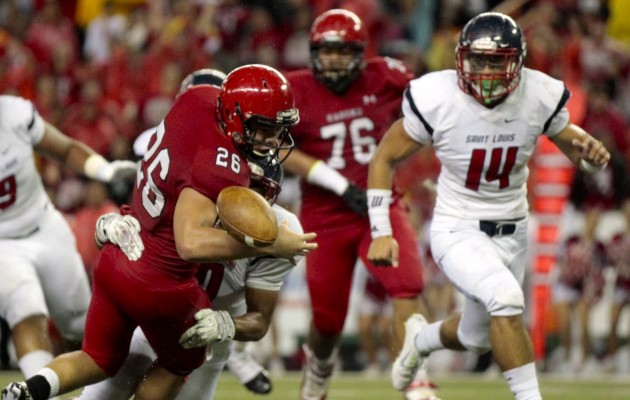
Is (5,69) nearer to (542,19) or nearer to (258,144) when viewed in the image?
(542,19)

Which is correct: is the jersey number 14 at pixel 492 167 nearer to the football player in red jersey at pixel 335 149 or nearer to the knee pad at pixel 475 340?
the knee pad at pixel 475 340

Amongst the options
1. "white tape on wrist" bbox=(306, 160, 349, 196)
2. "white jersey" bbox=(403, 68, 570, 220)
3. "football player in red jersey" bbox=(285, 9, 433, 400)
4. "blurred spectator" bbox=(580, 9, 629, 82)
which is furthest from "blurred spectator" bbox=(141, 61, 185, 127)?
"white jersey" bbox=(403, 68, 570, 220)

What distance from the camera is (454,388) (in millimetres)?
8977

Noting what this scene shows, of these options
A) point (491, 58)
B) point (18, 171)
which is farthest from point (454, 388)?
point (18, 171)

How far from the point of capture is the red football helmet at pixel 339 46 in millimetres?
6918

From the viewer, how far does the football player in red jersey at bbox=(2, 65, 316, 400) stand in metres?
4.62

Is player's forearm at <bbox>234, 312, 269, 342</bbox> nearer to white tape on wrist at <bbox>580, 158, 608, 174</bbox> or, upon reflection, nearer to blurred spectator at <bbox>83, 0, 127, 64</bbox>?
white tape on wrist at <bbox>580, 158, 608, 174</bbox>

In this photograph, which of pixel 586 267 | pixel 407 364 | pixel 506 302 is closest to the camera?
pixel 506 302

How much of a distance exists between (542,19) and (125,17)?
4461 mm

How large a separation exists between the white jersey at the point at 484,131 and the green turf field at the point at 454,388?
2.48 meters

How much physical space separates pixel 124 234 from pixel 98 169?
5.27 ft

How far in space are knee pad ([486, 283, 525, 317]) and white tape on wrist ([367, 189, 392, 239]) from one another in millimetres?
775

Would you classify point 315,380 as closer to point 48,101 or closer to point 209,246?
point 209,246

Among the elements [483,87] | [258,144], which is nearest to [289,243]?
[258,144]
